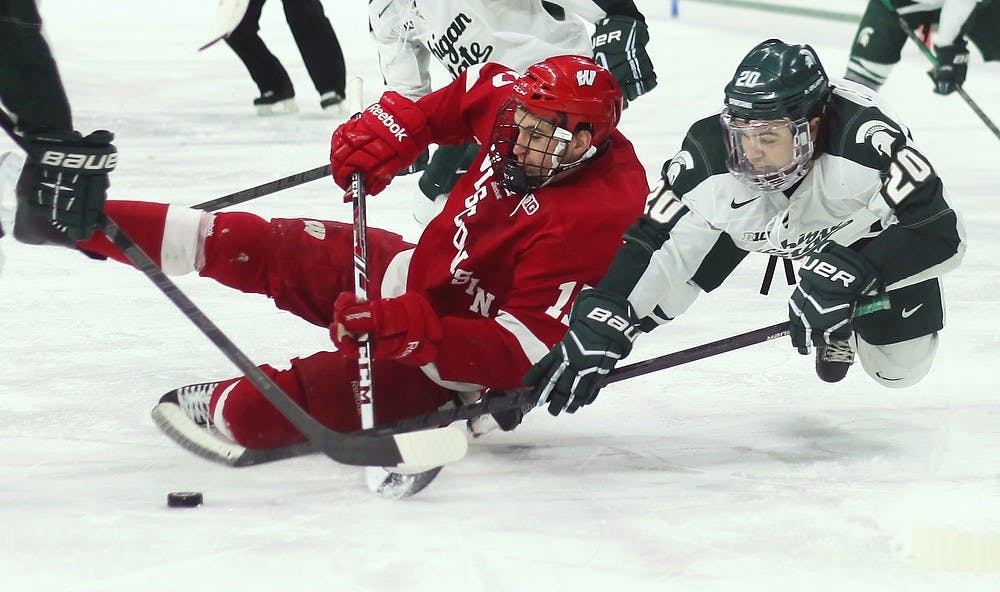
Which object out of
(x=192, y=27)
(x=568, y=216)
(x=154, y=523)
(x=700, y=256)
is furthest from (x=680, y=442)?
(x=192, y=27)

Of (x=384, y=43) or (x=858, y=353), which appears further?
(x=384, y=43)

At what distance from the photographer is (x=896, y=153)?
6.83 ft

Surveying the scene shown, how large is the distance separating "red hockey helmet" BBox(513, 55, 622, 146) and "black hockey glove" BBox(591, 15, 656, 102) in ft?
2.38

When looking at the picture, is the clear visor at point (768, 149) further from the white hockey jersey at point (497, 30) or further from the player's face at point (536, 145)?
the white hockey jersey at point (497, 30)

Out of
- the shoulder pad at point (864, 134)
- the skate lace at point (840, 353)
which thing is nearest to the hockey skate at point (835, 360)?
the skate lace at point (840, 353)

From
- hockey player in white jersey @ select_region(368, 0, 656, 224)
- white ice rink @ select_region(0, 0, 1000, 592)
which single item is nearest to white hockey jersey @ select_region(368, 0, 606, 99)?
hockey player in white jersey @ select_region(368, 0, 656, 224)

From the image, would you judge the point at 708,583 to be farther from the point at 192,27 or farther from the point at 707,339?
the point at 192,27

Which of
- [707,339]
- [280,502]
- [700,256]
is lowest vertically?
[707,339]

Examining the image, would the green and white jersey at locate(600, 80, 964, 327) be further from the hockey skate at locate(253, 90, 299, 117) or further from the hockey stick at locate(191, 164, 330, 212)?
the hockey skate at locate(253, 90, 299, 117)

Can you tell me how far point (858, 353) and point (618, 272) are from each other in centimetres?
65

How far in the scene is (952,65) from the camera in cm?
483

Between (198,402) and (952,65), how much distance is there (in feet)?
11.6

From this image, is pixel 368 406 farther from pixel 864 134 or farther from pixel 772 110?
pixel 864 134

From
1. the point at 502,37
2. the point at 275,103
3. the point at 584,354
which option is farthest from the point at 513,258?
the point at 275,103
